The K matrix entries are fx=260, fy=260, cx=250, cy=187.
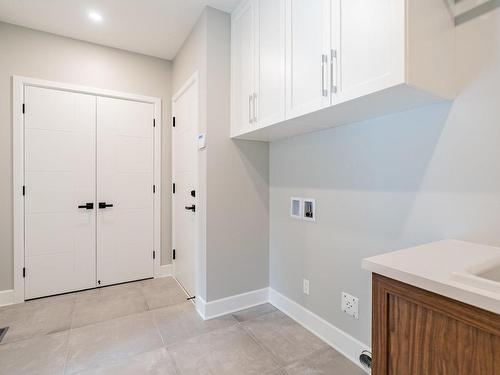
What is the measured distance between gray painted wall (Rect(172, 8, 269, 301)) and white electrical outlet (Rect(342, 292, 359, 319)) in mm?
878

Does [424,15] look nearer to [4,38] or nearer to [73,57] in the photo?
[73,57]

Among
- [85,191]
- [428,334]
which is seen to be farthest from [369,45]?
[85,191]

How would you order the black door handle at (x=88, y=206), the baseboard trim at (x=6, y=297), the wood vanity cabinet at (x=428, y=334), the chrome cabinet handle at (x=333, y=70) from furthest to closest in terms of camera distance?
the black door handle at (x=88, y=206) < the baseboard trim at (x=6, y=297) < the chrome cabinet handle at (x=333, y=70) < the wood vanity cabinet at (x=428, y=334)

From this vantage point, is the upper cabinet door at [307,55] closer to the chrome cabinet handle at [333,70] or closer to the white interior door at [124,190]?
the chrome cabinet handle at [333,70]

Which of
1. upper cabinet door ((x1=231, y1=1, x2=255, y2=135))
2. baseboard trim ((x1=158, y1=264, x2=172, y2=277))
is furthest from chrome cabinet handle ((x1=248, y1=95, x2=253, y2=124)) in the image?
baseboard trim ((x1=158, y1=264, x2=172, y2=277))

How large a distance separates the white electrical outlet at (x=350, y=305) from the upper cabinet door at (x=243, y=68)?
1.35 m

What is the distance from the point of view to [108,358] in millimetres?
1652

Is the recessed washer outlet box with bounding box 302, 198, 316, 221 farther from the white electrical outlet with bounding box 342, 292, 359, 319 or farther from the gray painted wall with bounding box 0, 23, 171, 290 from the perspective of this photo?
the gray painted wall with bounding box 0, 23, 171, 290

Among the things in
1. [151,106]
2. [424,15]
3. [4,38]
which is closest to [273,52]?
[424,15]

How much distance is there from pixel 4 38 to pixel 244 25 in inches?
87.9

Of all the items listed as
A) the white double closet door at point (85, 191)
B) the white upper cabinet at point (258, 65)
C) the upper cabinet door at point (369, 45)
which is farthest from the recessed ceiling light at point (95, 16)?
the upper cabinet door at point (369, 45)

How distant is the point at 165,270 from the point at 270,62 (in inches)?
101

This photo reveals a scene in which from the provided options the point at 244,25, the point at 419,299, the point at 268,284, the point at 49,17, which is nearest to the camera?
the point at 419,299

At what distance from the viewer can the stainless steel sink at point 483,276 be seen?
657mm
